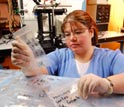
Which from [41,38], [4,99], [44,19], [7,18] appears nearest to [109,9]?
[44,19]

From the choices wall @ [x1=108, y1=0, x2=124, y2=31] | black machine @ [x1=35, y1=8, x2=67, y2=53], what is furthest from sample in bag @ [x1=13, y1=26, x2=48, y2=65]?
wall @ [x1=108, y1=0, x2=124, y2=31]

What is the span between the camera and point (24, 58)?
90 cm

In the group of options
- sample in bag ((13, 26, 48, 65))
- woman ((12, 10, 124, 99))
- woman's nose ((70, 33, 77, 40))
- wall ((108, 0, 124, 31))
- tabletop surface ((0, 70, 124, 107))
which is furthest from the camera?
wall ((108, 0, 124, 31))

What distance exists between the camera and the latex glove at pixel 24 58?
33.1 inches

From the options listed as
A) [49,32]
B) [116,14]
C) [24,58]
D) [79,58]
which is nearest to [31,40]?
[24,58]

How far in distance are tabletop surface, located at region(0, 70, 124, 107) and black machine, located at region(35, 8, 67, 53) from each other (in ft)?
3.91

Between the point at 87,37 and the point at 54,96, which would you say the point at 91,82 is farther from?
the point at 87,37

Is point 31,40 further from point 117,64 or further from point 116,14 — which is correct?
point 116,14

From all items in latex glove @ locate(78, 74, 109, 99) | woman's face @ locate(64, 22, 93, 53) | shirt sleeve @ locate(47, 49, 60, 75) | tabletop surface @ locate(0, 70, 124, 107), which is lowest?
shirt sleeve @ locate(47, 49, 60, 75)

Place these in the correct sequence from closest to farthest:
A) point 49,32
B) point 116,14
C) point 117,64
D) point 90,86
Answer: point 90,86, point 117,64, point 49,32, point 116,14

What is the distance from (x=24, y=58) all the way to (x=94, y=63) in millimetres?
433

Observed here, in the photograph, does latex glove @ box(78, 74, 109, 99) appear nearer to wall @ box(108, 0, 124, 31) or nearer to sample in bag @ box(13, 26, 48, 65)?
sample in bag @ box(13, 26, 48, 65)

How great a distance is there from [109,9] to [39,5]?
3.89 feet

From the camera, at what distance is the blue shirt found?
1.05 metres
